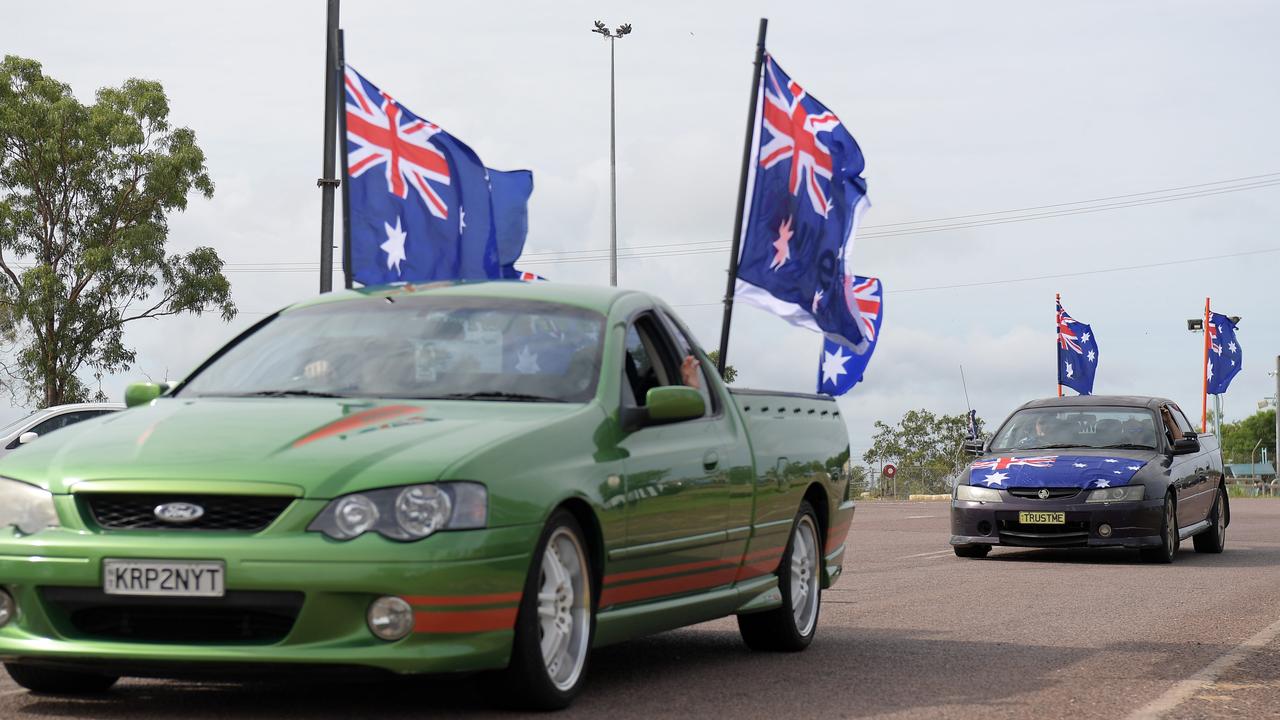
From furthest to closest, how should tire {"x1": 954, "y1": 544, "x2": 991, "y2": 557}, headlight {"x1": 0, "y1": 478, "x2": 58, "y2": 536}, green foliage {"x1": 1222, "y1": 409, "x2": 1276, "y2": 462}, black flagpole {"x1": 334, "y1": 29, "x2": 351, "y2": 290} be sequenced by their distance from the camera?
green foliage {"x1": 1222, "y1": 409, "x2": 1276, "y2": 462} < tire {"x1": 954, "y1": 544, "x2": 991, "y2": 557} < black flagpole {"x1": 334, "y1": 29, "x2": 351, "y2": 290} < headlight {"x1": 0, "y1": 478, "x2": 58, "y2": 536}

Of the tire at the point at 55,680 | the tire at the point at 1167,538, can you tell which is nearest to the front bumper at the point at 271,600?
the tire at the point at 55,680

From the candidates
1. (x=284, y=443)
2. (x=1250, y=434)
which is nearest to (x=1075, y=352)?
(x=284, y=443)

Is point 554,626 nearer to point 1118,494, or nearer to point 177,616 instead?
point 177,616

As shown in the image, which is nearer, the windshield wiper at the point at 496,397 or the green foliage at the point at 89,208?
the windshield wiper at the point at 496,397

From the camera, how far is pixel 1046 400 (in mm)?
18859

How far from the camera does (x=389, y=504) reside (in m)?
5.93

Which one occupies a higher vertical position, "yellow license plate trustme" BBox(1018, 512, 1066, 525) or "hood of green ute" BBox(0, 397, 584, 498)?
"hood of green ute" BBox(0, 397, 584, 498)

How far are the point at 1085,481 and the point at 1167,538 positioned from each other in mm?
952

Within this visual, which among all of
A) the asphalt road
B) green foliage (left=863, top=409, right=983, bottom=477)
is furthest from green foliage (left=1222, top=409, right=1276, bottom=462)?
the asphalt road

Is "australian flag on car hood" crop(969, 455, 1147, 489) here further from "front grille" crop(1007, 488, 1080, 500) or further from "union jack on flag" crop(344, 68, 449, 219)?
"union jack on flag" crop(344, 68, 449, 219)

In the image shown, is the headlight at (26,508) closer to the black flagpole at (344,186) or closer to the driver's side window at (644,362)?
the driver's side window at (644,362)

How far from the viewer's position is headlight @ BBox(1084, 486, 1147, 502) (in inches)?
664

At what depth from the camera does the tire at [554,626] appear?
6316mm

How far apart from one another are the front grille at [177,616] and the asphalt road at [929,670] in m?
0.53
